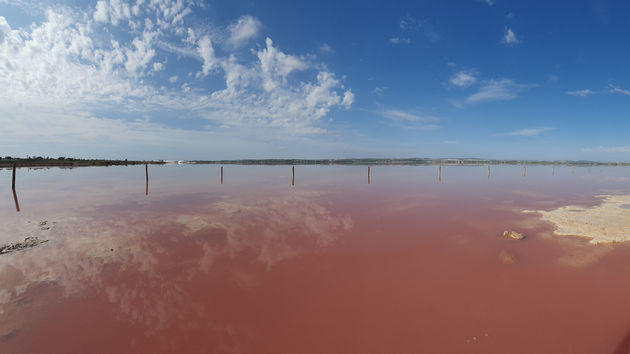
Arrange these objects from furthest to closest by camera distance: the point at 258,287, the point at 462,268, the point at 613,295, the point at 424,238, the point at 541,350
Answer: the point at 424,238
the point at 462,268
the point at 258,287
the point at 613,295
the point at 541,350

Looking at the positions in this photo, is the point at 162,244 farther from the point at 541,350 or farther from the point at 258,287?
the point at 541,350

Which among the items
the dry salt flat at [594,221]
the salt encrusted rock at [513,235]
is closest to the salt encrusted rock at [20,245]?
the salt encrusted rock at [513,235]

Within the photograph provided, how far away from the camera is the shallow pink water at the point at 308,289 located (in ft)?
16.8

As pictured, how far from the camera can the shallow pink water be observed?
5.11 meters

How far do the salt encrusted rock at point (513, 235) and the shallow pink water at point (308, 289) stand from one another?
1.23 ft

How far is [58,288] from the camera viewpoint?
6.91 meters

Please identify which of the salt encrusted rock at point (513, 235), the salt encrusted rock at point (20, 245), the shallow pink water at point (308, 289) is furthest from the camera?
the salt encrusted rock at point (513, 235)

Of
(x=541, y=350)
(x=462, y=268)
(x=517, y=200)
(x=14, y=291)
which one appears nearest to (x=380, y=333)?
(x=541, y=350)

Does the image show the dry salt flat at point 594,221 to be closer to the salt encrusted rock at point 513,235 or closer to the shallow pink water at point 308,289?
the shallow pink water at point 308,289

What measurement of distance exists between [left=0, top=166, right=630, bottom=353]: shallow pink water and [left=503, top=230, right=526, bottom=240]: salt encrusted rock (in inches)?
14.8

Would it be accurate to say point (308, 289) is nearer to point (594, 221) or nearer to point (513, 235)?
point (513, 235)

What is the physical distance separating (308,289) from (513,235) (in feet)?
32.6

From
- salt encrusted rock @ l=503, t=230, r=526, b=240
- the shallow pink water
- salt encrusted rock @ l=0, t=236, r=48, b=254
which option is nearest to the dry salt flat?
the shallow pink water

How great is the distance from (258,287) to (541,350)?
6.53 metres
